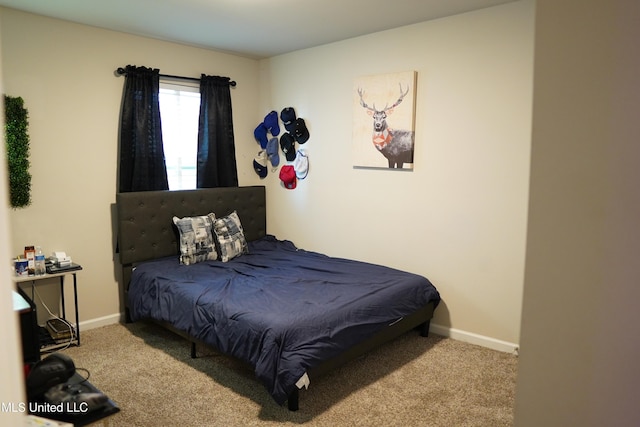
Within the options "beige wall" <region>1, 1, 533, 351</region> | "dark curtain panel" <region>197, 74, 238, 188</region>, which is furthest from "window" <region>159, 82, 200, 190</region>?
"beige wall" <region>1, 1, 533, 351</region>

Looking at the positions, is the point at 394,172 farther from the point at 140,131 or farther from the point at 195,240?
the point at 140,131

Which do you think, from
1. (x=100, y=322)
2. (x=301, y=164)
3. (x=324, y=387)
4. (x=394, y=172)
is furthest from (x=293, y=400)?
(x=301, y=164)

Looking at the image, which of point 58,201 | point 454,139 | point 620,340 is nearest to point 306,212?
point 454,139

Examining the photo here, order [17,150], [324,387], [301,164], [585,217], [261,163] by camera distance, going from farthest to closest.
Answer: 1. [261,163]
2. [301,164]
3. [17,150]
4. [324,387]
5. [585,217]

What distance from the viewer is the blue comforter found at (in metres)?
2.53

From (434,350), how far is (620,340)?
2449 millimetres

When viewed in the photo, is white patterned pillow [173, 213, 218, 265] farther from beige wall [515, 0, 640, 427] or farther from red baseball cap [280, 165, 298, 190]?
beige wall [515, 0, 640, 427]

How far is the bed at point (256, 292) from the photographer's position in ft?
8.45

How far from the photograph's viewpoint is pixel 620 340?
1.04 m

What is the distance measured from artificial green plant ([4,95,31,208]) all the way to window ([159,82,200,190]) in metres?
1.12

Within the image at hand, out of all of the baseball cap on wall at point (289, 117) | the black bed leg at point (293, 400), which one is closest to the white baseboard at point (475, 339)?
the black bed leg at point (293, 400)

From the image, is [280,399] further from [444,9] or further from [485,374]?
[444,9]

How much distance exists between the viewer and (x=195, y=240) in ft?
13.0

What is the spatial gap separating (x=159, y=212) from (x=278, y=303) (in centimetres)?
169
